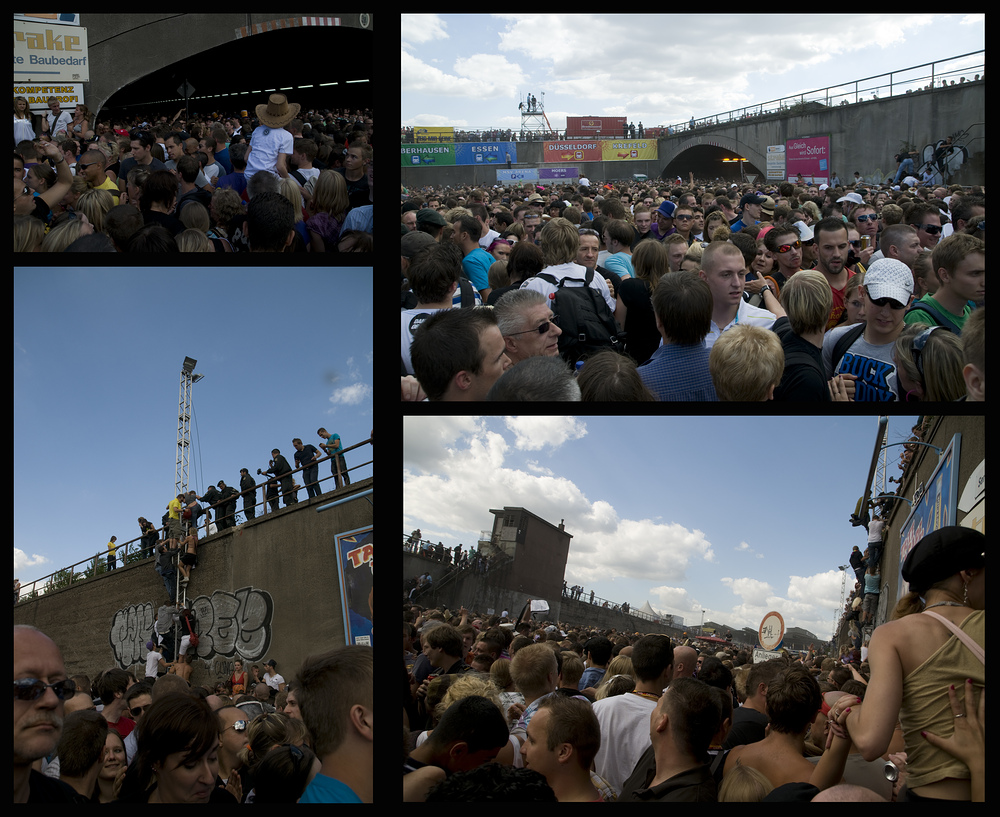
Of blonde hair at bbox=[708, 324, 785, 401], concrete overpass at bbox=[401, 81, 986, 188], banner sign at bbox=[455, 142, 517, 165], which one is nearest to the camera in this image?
blonde hair at bbox=[708, 324, 785, 401]

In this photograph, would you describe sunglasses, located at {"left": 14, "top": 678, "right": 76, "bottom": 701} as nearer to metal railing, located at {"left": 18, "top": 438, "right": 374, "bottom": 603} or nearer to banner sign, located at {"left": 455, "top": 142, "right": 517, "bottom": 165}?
metal railing, located at {"left": 18, "top": 438, "right": 374, "bottom": 603}

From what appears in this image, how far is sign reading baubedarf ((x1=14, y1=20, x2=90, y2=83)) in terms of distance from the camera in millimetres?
8711

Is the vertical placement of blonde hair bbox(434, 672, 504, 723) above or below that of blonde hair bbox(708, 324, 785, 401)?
below

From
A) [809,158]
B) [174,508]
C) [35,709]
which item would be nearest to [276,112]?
[35,709]

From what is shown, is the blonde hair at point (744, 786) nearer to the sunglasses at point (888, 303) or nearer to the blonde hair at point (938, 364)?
the blonde hair at point (938, 364)

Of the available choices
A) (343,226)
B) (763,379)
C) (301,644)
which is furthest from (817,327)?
(301,644)

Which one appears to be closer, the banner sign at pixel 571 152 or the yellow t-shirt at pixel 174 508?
the yellow t-shirt at pixel 174 508

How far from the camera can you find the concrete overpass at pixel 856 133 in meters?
23.9

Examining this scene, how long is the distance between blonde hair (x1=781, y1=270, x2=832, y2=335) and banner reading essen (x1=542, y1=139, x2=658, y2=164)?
54.6 m

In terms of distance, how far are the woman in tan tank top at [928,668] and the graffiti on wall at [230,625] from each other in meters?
9.68

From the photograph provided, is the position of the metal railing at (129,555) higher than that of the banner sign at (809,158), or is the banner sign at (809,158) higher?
the banner sign at (809,158)

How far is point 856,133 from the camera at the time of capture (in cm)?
2977

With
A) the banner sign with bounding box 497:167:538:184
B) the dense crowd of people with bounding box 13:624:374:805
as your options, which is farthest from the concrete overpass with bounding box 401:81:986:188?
the dense crowd of people with bounding box 13:624:374:805

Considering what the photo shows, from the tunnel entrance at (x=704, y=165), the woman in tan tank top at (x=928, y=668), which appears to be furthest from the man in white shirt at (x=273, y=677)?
the tunnel entrance at (x=704, y=165)
